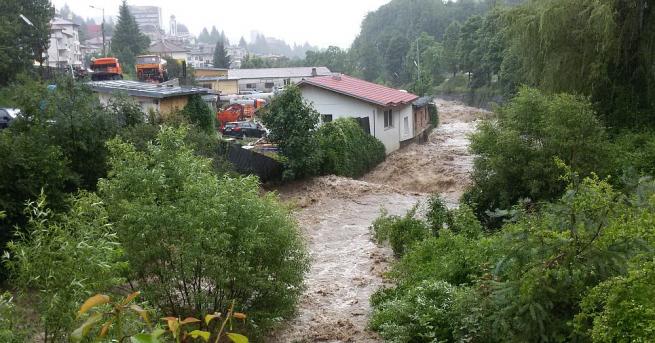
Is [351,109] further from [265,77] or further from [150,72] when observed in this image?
[265,77]

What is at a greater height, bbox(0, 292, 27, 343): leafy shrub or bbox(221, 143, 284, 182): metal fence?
bbox(0, 292, 27, 343): leafy shrub

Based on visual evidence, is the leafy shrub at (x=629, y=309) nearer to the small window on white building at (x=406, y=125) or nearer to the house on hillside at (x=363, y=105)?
the house on hillside at (x=363, y=105)

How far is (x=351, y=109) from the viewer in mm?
29812

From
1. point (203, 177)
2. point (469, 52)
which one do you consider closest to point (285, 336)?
point (203, 177)

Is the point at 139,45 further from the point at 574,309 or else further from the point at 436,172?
the point at 574,309

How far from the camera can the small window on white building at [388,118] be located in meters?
30.5

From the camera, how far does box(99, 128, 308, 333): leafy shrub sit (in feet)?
27.5

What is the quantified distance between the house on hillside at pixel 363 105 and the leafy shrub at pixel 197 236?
760 inches

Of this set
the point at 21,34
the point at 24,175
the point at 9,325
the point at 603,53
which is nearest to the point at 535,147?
the point at 603,53

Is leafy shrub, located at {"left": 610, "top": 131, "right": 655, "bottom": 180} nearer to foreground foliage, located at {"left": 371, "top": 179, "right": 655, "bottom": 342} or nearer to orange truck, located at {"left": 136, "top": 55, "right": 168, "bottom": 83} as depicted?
foreground foliage, located at {"left": 371, "top": 179, "right": 655, "bottom": 342}

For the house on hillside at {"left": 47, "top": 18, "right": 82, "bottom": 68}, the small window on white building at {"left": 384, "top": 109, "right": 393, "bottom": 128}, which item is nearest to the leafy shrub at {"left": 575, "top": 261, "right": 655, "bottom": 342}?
the small window on white building at {"left": 384, "top": 109, "right": 393, "bottom": 128}

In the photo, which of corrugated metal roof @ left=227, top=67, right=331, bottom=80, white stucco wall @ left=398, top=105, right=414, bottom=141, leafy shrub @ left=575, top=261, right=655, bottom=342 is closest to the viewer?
leafy shrub @ left=575, top=261, right=655, bottom=342

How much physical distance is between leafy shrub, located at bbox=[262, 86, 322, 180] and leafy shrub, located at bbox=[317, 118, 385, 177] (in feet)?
4.35

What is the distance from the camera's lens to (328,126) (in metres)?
24.4
